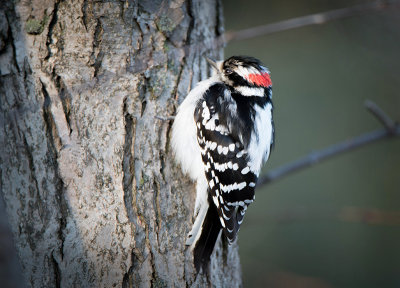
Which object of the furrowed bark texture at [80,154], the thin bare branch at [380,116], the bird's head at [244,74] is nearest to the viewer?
the furrowed bark texture at [80,154]

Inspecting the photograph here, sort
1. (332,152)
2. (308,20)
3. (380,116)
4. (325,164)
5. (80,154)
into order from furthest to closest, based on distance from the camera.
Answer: (325,164), (332,152), (380,116), (308,20), (80,154)

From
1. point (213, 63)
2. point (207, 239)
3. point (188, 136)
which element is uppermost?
point (213, 63)

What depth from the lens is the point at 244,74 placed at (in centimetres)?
281

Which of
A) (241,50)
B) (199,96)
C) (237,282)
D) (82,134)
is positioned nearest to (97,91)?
(82,134)

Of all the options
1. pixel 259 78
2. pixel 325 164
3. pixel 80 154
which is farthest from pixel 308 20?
pixel 325 164

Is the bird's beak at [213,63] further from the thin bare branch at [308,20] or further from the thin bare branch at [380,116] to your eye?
the thin bare branch at [380,116]

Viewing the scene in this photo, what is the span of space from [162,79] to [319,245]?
16.1ft

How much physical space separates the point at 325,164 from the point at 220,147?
4454 mm

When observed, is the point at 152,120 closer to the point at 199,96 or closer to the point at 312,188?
the point at 199,96

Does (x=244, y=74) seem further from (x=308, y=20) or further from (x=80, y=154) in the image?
(x=80, y=154)

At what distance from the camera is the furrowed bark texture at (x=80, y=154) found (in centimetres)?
206

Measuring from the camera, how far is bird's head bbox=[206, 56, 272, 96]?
2.77 meters

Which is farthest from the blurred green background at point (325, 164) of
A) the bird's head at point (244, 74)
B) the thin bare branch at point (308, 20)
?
the thin bare branch at point (308, 20)

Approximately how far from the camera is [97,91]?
2141mm
